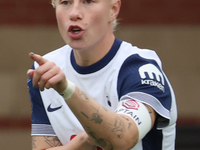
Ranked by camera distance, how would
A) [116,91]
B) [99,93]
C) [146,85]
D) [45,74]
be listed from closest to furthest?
1. [45,74]
2. [146,85]
3. [116,91]
4. [99,93]

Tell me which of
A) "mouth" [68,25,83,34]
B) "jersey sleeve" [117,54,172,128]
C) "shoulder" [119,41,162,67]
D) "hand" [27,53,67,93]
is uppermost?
"mouth" [68,25,83,34]

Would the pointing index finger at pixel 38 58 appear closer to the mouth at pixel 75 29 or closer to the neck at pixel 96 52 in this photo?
the mouth at pixel 75 29

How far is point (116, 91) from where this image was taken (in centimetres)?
234

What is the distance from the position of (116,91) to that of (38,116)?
625mm

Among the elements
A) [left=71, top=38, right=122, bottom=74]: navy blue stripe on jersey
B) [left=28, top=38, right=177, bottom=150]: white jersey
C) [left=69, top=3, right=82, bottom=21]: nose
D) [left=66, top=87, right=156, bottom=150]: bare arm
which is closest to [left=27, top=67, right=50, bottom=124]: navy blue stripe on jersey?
[left=28, top=38, right=177, bottom=150]: white jersey

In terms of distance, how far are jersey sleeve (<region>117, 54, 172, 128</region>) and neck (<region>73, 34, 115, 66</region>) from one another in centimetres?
18

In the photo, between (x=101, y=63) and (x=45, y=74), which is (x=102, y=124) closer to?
(x=45, y=74)

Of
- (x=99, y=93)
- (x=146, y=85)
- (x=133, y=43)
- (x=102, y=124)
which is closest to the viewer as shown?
(x=102, y=124)

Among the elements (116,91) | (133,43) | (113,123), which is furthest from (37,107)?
(133,43)

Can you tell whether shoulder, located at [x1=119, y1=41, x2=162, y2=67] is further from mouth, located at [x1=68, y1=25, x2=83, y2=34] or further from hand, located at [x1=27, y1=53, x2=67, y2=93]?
hand, located at [x1=27, y1=53, x2=67, y2=93]

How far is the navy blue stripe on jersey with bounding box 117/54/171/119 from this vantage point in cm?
216

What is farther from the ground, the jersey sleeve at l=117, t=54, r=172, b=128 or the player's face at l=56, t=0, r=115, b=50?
the player's face at l=56, t=0, r=115, b=50

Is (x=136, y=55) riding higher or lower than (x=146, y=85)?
higher

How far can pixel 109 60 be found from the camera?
8.10 feet
